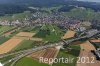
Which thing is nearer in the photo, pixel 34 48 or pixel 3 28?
pixel 34 48

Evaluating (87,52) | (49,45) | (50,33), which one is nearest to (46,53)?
(49,45)

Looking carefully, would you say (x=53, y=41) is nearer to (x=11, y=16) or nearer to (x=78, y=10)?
(x=11, y=16)

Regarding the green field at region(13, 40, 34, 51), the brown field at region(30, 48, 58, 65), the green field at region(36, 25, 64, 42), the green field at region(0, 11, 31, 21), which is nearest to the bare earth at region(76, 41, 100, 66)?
the brown field at region(30, 48, 58, 65)

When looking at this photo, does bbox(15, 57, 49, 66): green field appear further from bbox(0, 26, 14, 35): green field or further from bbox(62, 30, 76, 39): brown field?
bbox(0, 26, 14, 35): green field

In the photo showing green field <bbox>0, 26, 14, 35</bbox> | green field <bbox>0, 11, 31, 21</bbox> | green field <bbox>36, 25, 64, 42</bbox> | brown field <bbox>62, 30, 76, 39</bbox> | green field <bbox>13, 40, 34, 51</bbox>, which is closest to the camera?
green field <bbox>13, 40, 34, 51</bbox>

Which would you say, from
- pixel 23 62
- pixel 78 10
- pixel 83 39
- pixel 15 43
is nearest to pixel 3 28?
pixel 15 43

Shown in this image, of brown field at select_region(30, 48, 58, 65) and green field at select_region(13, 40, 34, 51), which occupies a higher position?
brown field at select_region(30, 48, 58, 65)

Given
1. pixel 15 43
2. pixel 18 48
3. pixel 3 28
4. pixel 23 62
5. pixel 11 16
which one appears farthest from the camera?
pixel 11 16

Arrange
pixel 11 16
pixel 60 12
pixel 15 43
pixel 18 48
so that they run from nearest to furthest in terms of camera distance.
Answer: pixel 18 48 → pixel 15 43 → pixel 11 16 → pixel 60 12

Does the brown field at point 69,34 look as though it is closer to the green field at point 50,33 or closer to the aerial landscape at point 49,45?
the aerial landscape at point 49,45
